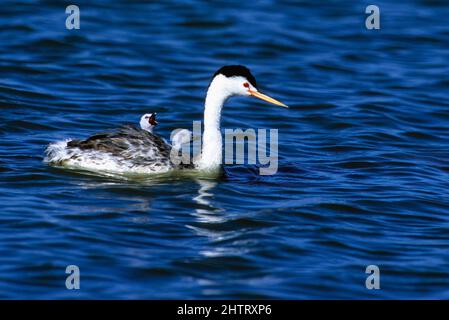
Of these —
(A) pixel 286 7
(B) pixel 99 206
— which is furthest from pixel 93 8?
(B) pixel 99 206

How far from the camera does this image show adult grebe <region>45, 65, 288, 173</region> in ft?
42.1

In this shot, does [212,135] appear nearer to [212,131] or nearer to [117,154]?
[212,131]

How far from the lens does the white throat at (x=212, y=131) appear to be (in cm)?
1305

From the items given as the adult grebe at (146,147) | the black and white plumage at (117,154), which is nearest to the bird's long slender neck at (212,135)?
the adult grebe at (146,147)

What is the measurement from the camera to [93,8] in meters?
22.9

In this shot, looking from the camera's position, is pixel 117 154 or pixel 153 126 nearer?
pixel 117 154

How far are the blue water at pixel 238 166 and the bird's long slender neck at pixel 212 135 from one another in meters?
0.27

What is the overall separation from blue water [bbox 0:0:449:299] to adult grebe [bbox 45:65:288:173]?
23cm

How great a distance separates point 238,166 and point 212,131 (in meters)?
1.12

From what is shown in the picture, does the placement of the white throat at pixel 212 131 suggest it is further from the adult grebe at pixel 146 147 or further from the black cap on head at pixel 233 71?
the black cap on head at pixel 233 71

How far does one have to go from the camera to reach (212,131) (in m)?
13.2

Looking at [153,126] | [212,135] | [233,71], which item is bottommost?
[212,135]

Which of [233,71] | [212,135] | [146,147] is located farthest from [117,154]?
[233,71]

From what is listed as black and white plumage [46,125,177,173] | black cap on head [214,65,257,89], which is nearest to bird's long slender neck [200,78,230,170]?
black cap on head [214,65,257,89]
